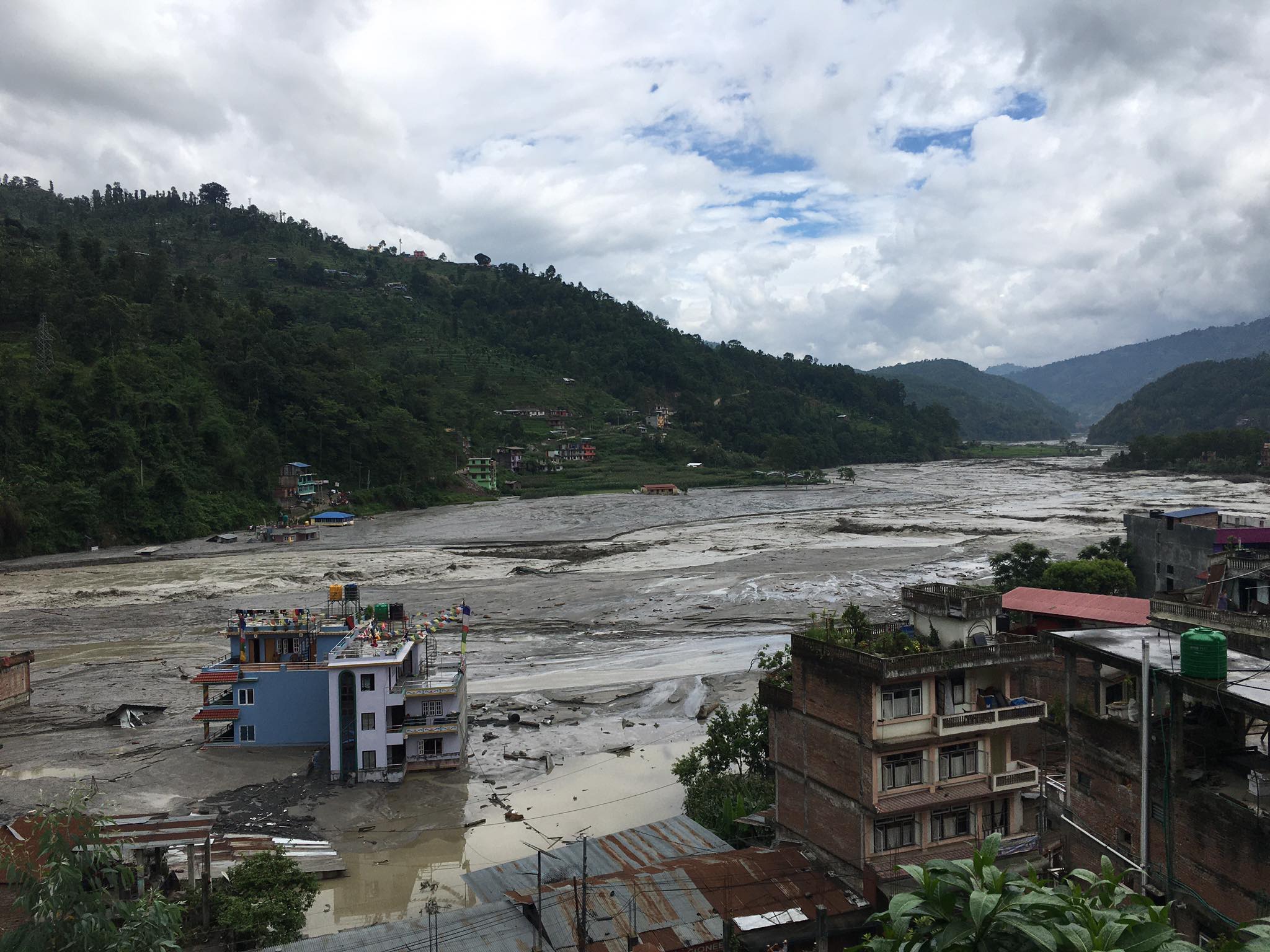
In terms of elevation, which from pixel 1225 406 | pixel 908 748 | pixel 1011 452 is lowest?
pixel 908 748

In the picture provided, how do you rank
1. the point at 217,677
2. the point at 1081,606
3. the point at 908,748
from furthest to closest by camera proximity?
the point at 1081,606
the point at 217,677
the point at 908,748

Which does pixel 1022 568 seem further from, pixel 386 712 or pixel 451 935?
pixel 451 935

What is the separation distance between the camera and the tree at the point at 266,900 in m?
12.7

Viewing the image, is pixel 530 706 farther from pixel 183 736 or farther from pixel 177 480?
pixel 177 480

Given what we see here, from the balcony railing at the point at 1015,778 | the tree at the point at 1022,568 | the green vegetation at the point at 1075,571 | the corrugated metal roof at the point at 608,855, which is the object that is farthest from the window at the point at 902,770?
the tree at the point at 1022,568

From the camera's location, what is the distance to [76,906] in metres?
9.91

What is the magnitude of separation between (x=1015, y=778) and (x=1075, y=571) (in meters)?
22.4

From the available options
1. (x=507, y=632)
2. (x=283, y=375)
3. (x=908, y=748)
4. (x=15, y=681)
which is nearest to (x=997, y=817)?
(x=908, y=748)

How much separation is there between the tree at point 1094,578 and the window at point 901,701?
74.1ft

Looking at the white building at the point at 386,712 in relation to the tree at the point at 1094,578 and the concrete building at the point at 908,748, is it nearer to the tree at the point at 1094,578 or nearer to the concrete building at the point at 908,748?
the concrete building at the point at 908,748

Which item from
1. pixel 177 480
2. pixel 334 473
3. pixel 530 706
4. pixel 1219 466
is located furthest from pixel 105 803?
pixel 1219 466

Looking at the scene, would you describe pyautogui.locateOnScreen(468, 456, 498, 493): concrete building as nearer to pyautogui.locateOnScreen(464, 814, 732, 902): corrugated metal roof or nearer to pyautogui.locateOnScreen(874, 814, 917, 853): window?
pyautogui.locateOnScreen(464, 814, 732, 902): corrugated metal roof

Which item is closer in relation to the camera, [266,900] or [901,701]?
[266,900]

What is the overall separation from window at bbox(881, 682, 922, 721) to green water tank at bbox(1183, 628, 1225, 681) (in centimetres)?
460
